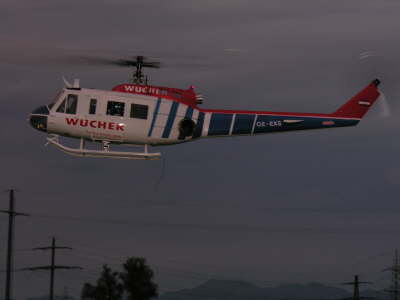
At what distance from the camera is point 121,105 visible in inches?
2977

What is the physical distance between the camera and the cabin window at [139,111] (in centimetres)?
7569

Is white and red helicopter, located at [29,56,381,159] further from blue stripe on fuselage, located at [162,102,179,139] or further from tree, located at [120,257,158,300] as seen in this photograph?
tree, located at [120,257,158,300]

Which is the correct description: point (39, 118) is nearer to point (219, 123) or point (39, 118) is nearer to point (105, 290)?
point (219, 123)

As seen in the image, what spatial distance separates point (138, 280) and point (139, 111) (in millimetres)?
70185

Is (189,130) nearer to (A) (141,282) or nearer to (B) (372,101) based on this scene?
(B) (372,101)

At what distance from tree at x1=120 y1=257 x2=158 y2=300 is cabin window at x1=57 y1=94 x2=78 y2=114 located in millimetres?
65769

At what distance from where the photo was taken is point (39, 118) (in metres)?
76.5

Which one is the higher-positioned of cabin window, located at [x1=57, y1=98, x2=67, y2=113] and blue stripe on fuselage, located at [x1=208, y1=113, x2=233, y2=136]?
cabin window, located at [x1=57, y1=98, x2=67, y2=113]

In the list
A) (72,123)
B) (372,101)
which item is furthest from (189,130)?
(372,101)

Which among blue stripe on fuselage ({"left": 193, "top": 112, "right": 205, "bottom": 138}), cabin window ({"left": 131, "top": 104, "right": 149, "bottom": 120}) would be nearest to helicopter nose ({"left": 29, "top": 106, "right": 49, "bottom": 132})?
cabin window ({"left": 131, "top": 104, "right": 149, "bottom": 120})

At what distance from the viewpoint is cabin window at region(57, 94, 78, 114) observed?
249 ft

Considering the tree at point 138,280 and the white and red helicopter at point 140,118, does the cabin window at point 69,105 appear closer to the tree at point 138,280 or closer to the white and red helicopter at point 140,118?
the white and red helicopter at point 140,118

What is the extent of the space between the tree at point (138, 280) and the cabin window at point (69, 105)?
216ft

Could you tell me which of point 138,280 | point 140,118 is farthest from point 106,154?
point 138,280
